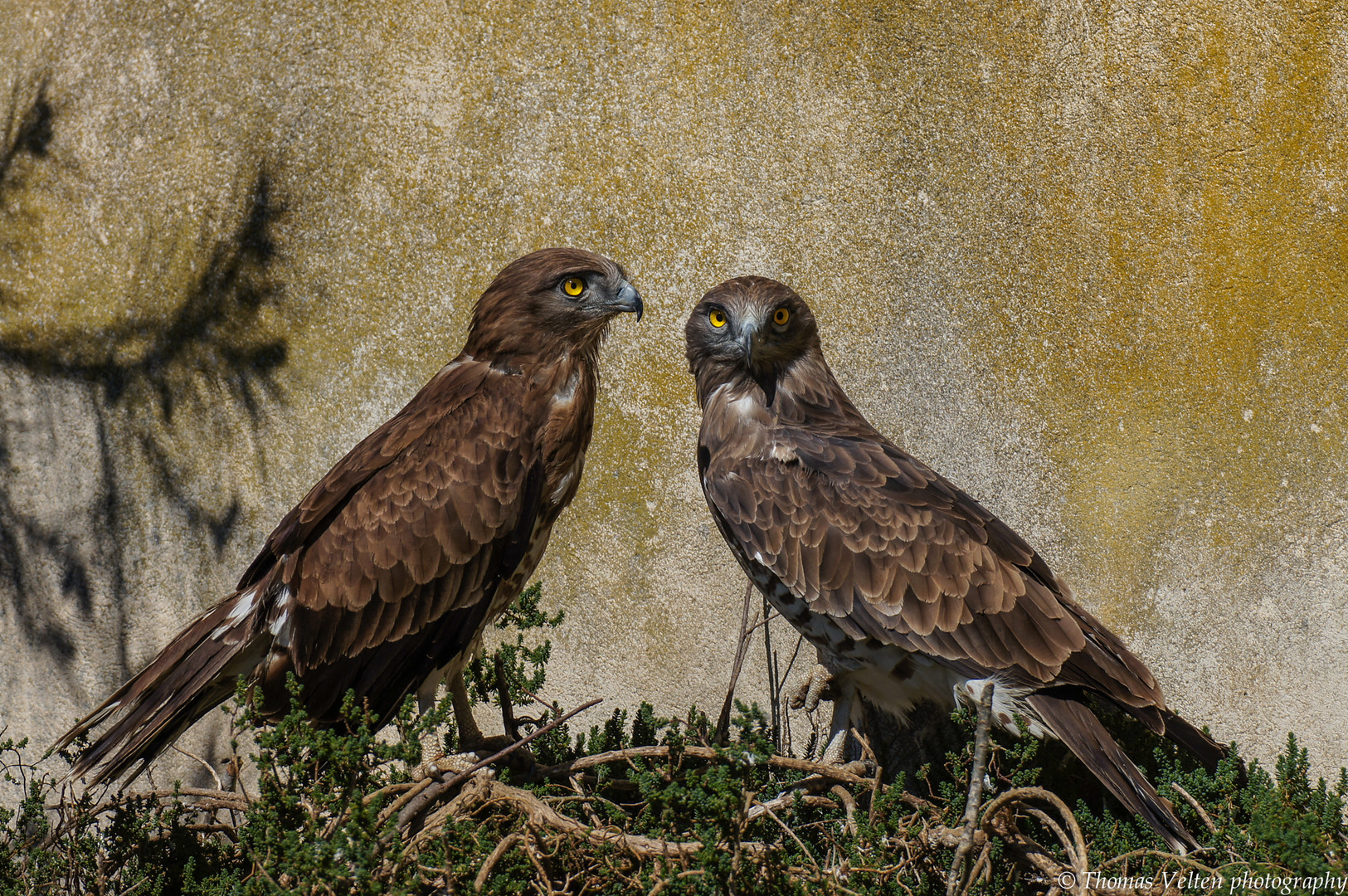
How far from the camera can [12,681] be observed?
17.6 feet

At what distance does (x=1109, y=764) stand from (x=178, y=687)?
3.22 m

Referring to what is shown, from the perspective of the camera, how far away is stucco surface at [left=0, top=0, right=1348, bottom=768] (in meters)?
4.63

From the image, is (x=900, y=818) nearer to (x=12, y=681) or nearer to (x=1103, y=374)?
(x=1103, y=374)

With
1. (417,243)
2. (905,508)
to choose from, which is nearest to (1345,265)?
(905,508)

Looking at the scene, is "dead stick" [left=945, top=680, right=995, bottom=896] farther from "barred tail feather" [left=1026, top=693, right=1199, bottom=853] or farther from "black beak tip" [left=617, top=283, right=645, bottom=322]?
"black beak tip" [left=617, top=283, right=645, bottom=322]

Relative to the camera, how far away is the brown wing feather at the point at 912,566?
3555 mm

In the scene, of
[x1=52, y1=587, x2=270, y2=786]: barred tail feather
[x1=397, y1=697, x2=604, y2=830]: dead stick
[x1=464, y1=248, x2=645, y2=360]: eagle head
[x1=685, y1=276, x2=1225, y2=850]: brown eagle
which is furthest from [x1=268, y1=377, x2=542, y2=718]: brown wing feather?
[x1=685, y1=276, x2=1225, y2=850]: brown eagle

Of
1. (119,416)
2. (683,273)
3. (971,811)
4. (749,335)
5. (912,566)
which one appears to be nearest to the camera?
(971,811)

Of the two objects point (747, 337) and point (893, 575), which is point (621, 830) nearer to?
point (893, 575)

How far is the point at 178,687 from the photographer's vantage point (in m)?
3.49

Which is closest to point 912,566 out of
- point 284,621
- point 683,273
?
point 683,273

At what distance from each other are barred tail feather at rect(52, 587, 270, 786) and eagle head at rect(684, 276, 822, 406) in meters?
1.97

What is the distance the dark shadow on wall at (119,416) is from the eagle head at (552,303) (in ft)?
6.18

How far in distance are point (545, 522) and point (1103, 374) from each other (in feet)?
9.09
